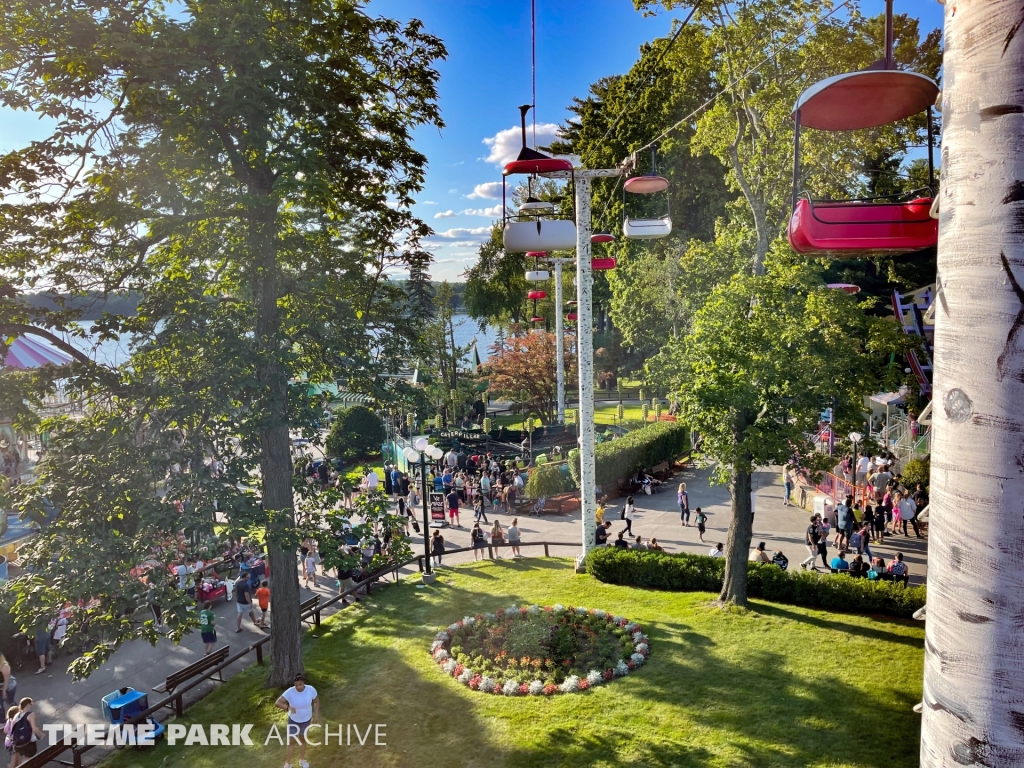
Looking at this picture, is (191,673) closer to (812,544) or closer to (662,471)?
(812,544)

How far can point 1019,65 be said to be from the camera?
144cm

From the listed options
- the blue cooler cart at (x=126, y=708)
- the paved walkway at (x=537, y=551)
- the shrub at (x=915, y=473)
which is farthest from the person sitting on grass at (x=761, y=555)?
the blue cooler cart at (x=126, y=708)

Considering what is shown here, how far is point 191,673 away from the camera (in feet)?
38.4

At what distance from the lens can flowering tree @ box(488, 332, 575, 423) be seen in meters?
35.7

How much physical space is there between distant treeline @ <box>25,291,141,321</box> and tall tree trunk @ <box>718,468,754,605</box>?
35.0 feet

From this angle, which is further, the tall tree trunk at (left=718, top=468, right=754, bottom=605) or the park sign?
the park sign

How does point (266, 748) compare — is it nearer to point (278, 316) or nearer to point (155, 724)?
point (155, 724)

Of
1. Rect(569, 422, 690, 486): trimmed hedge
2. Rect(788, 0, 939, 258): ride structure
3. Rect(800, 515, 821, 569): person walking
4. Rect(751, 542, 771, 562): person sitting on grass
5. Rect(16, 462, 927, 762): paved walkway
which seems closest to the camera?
Rect(788, 0, 939, 258): ride structure

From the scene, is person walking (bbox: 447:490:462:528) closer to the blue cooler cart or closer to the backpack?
the blue cooler cart

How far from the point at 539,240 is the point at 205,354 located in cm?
658

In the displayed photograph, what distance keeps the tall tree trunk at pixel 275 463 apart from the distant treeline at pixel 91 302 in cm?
169

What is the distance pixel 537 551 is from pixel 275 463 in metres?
9.77

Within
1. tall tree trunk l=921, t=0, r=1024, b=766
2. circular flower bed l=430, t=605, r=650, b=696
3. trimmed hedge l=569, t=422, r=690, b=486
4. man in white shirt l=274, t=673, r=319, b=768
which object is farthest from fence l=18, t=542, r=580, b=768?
tall tree trunk l=921, t=0, r=1024, b=766

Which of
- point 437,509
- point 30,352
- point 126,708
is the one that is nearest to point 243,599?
point 126,708
